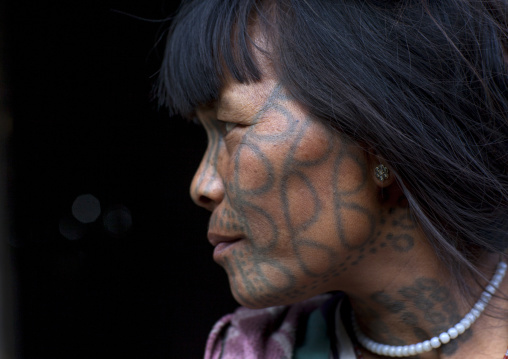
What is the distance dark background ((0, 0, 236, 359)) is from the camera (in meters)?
1.73

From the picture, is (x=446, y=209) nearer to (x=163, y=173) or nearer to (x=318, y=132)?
(x=318, y=132)

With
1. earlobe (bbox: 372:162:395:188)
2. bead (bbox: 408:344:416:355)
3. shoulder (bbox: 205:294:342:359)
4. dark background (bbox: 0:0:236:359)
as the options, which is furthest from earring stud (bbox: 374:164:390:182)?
dark background (bbox: 0:0:236:359)

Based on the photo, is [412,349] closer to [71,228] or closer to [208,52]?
[208,52]

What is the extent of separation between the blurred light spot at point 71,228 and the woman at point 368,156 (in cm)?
96

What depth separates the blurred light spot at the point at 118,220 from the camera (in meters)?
1.92

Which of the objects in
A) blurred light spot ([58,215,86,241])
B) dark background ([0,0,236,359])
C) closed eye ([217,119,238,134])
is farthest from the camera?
blurred light spot ([58,215,86,241])

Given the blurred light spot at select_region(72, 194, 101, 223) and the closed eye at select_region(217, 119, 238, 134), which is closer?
the closed eye at select_region(217, 119, 238, 134)

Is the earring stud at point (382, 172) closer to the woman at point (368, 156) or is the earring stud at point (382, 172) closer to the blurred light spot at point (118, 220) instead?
the woman at point (368, 156)

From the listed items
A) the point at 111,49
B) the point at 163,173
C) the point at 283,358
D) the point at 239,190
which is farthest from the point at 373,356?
the point at 111,49

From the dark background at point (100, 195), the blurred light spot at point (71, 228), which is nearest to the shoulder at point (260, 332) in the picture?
the dark background at point (100, 195)

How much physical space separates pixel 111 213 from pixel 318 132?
1182 mm

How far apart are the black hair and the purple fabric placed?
418 mm

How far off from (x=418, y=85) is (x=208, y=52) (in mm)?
385

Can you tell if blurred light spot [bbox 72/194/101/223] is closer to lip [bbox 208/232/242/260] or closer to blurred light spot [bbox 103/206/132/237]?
blurred light spot [bbox 103/206/132/237]
